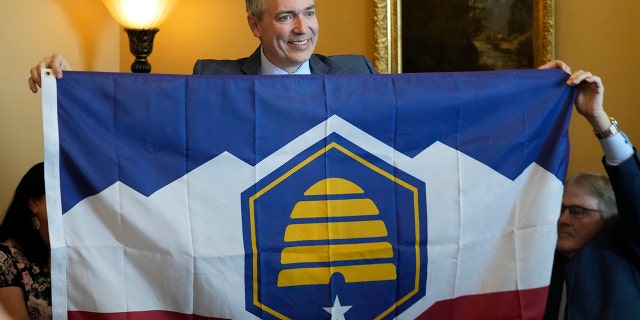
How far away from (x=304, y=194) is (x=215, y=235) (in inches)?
9.4

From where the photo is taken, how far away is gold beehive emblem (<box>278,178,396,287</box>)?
2225mm

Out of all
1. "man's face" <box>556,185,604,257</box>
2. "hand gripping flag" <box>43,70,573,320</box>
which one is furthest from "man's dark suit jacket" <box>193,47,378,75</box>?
"man's face" <box>556,185,604,257</box>

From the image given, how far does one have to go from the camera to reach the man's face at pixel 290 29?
8.18ft

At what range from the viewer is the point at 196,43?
4230 mm

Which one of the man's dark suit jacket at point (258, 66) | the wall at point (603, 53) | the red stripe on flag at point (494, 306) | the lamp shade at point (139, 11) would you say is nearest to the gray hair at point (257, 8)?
the man's dark suit jacket at point (258, 66)

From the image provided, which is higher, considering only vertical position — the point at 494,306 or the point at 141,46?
the point at 141,46

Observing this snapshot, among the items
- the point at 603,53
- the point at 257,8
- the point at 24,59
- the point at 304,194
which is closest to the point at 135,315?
the point at 304,194

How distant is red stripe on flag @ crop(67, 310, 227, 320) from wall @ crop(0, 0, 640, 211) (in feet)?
3.56

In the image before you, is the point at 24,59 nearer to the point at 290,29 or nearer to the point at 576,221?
the point at 290,29

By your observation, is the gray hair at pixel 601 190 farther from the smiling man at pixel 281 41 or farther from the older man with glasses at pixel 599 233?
the smiling man at pixel 281 41

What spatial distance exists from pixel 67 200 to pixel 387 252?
2.58 feet

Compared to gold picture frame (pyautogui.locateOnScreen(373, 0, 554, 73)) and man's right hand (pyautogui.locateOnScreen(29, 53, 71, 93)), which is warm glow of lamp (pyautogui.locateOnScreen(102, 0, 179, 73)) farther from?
man's right hand (pyautogui.locateOnScreen(29, 53, 71, 93))

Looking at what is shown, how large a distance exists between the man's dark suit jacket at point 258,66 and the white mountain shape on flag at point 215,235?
0.42 meters

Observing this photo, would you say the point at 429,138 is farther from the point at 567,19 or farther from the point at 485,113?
the point at 567,19
